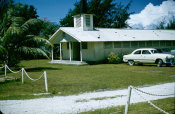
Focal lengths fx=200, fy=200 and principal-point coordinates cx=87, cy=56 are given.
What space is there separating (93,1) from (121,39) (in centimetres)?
2752

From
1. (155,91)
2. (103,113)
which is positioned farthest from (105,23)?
(103,113)

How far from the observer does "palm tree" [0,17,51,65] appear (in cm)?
1701

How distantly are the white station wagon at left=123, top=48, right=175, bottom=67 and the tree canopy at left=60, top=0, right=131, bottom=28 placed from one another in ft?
94.7

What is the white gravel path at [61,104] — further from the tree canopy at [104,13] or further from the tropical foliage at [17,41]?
the tree canopy at [104,13]

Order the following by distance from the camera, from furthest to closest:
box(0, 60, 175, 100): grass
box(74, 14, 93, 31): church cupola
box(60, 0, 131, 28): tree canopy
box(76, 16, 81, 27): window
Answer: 1. box(60, 0, 131, 28): tree canopy
2. box(76, 16, 81, 27): window
3. box(74, 14, 93, 31): church cupola
4. box(0, 60, 175, 100): grass

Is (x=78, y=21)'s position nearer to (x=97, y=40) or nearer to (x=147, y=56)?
(x=97, y=40)

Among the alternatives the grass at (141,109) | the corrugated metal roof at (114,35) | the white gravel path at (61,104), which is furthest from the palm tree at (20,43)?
the grass at (141,109)

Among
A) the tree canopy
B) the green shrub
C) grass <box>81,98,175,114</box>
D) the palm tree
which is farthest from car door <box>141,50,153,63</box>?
the tree canopy

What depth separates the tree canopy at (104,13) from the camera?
165 ft

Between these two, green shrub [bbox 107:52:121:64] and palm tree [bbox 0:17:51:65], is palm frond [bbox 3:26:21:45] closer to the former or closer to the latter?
palm tree [bbox 0:17:51:65]

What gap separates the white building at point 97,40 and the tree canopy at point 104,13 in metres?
20.3

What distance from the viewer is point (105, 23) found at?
5072cm

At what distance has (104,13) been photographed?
5188 cm

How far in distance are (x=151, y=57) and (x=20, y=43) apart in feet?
41.2
